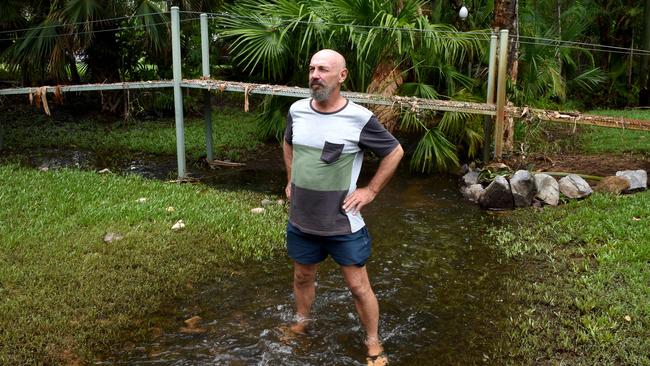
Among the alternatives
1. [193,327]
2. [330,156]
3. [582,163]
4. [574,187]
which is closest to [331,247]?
[330,156]

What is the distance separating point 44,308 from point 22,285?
445mm

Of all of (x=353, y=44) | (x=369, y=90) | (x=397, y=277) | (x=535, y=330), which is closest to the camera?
(x=535, y=330)

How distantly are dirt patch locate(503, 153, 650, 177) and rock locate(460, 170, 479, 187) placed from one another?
55 cm

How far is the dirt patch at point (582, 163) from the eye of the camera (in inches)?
309

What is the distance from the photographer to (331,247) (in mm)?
3422

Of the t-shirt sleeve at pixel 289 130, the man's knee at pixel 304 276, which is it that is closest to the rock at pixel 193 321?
the man's knee at pixel 304 276

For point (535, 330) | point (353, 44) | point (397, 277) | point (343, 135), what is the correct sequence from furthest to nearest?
point (353, 44) < point (397, 277) < point (535, 330) < point (343, 135)

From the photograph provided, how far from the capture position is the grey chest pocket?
128 inches

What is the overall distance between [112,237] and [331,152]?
2.80 metres

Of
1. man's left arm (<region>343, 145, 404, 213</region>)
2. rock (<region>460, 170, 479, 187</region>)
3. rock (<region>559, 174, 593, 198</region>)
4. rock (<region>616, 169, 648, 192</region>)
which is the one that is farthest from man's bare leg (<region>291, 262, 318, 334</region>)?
rock (<region>616, 169, 648, 192</region>)

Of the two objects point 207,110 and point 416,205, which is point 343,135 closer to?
point 416,205

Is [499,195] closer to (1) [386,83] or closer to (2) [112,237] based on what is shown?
(1) [386,83]

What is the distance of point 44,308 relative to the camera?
4008 millimetres

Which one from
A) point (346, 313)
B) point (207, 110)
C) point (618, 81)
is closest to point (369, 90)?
point (207, 110)
